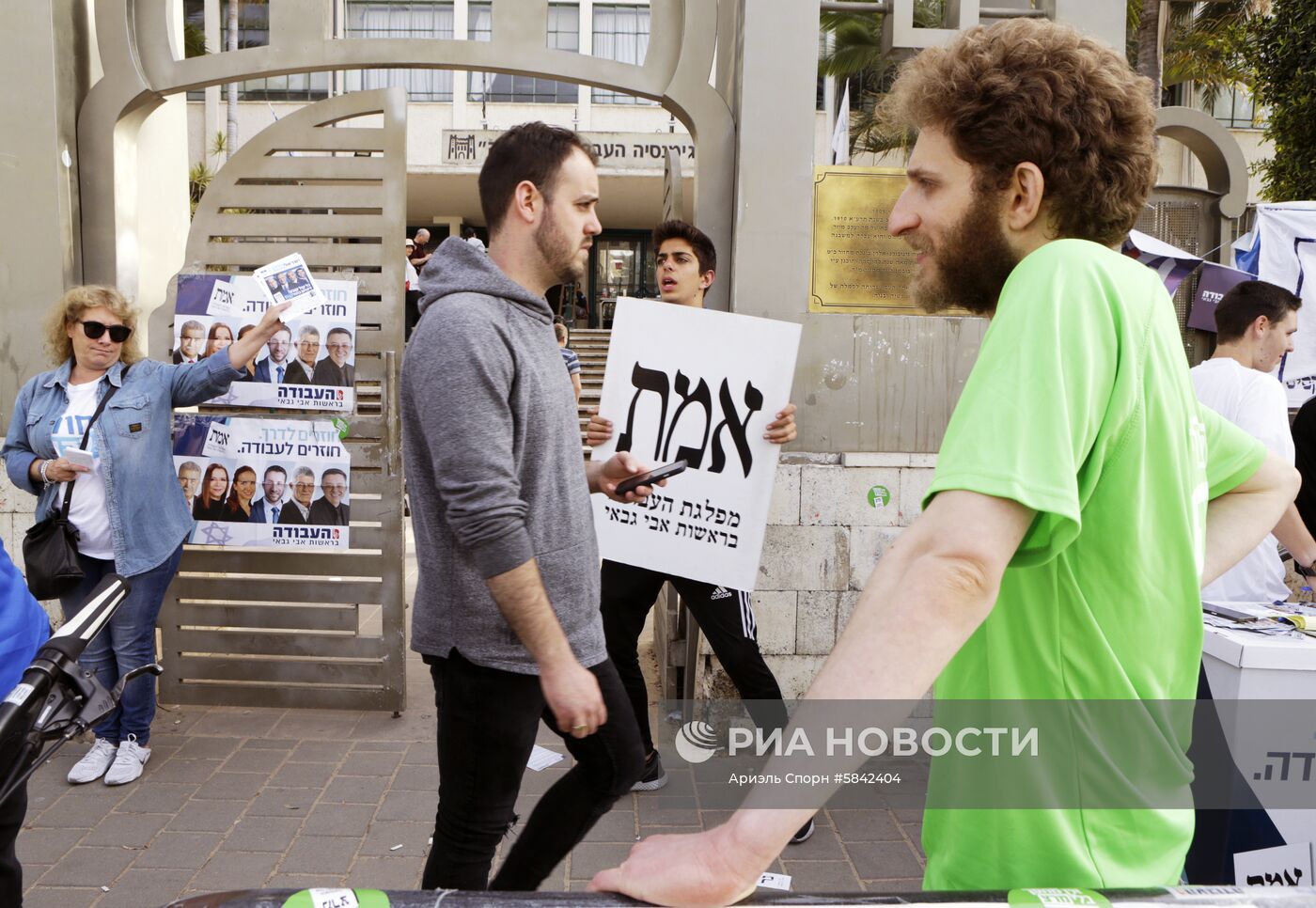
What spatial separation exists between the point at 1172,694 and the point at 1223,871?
1.96m

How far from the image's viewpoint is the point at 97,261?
5.20 meters

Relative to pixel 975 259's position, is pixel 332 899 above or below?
below

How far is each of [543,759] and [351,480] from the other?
176 cm

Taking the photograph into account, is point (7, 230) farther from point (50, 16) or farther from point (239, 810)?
point (239, 810)

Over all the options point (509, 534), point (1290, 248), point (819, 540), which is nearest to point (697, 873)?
point (509, 534)

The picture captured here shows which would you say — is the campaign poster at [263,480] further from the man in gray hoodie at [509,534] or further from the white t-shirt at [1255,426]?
the white t-shirt at [1255,426]

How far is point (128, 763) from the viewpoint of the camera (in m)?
4.35

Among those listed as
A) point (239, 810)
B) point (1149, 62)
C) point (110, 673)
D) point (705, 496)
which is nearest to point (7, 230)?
point (110, 673)

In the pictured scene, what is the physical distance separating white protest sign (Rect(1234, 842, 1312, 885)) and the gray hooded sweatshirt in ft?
5.97

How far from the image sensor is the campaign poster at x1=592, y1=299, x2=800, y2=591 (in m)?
4.06

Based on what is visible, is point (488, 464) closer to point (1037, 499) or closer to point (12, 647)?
point (12, 647)

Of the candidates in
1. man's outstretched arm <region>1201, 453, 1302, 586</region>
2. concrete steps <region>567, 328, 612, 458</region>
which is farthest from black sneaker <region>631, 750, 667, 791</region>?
concrete steps <region>567, 328, 612, 458</region>

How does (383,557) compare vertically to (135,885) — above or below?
above

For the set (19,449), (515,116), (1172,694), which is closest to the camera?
(1172,694)
